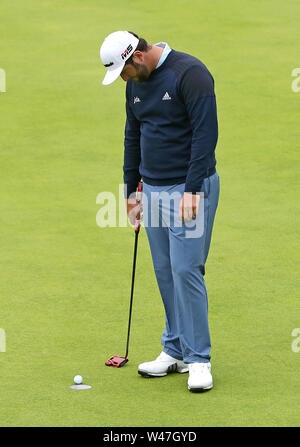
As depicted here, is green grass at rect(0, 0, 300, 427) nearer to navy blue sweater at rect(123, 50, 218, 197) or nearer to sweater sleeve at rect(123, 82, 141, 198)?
sweater sleeve at rect(123, 82, 141, 198)

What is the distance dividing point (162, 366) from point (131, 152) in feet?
4.41

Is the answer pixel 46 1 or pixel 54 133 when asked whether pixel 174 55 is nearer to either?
pixel 54 133

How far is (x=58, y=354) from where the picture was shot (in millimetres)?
6547

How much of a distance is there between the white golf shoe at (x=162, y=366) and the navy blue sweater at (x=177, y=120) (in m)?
1.12

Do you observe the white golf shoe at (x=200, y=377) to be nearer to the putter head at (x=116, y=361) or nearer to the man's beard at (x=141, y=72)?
the putter head at (x=116, y=361)

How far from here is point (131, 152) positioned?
624 centimetres

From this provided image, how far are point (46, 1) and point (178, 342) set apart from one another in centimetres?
1226

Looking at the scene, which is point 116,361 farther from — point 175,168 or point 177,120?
point 177,120

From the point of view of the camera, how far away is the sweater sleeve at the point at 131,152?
242 inches

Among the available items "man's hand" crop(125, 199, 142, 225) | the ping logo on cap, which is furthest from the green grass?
the ping logo on cap

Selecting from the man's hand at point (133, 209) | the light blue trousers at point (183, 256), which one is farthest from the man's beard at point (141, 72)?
the man's hand at point (133, 209)

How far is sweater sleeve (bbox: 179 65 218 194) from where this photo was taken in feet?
18.4
